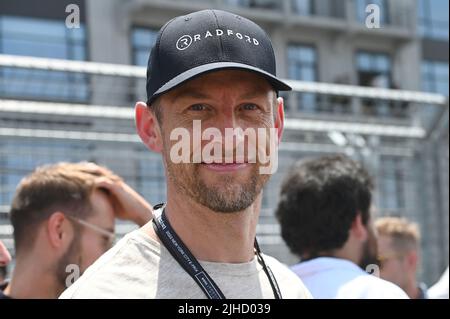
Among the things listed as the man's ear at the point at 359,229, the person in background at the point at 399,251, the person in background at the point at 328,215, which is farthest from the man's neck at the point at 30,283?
the person in background at the point at 399,251

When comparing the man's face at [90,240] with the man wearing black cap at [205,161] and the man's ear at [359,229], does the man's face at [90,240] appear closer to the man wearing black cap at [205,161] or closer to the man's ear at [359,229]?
the man's ear at [359,229]

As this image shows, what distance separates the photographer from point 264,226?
190 inches

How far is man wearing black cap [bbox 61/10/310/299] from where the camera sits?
5.51ft

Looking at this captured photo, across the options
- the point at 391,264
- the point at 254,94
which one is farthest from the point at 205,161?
the point at 391,264

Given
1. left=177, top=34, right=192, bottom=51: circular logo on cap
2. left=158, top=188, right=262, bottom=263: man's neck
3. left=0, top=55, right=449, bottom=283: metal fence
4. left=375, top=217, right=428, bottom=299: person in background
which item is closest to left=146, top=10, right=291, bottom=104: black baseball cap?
left=177, top=34, right=192, bottom=51: circular logo on cap

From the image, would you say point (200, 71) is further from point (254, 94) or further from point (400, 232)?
point (400, 232)

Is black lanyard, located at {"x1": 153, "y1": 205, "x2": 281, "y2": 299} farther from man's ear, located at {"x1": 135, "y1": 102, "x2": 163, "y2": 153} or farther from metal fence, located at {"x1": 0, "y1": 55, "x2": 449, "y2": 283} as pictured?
metal fence, located at {"x1": 0, "y1": 55, "x2": 449, "y2": 283}

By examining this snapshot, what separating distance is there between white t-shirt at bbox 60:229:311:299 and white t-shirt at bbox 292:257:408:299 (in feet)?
3.37

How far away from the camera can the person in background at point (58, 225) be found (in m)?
2.90

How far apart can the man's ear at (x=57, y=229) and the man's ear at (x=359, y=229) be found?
41.4 inches

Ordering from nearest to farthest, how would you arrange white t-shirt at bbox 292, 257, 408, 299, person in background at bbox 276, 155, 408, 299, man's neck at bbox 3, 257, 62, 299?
white t-shirt at bbox 292, 257, 408, 299 < man's neck at bbox 3, 257, 62, 299 < person in background at bbox 276, 155, 408, 299

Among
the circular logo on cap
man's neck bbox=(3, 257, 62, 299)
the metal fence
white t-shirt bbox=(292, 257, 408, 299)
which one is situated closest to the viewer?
the circular logo on cap

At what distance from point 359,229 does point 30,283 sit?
1215 millimetres
